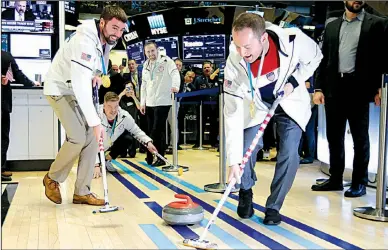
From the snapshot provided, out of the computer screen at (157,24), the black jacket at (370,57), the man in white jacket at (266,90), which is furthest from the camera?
the computer screen at (157,24)

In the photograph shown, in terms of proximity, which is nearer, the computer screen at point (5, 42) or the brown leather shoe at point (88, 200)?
the brown leather shoe at point (88, 200)

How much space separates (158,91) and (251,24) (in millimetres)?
3524

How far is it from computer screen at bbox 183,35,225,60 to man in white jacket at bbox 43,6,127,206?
7.00m

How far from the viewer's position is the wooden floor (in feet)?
8.34

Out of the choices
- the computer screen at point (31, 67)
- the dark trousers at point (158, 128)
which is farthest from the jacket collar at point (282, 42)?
the computer screen at point (31, 67)

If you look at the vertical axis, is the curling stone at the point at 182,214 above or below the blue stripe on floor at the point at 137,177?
above

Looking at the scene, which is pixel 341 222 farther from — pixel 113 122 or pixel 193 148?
pixel 193 148

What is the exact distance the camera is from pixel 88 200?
11.7ft

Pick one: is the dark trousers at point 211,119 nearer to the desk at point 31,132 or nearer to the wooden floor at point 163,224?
the desk at point 31,132

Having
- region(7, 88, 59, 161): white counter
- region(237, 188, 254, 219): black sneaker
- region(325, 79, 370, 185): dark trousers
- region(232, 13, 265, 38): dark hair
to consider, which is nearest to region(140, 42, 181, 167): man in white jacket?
region(7, 88, 59, 161): white counter

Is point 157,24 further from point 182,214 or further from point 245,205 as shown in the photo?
point 182,214

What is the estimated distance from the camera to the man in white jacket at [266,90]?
2605mm

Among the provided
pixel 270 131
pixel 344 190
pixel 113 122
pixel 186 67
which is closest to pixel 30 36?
pixel 113 122

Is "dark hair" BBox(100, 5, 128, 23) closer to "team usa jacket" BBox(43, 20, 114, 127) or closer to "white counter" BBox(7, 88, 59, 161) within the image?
"team usa jacket" BBox(43, 20, 114, 127)
